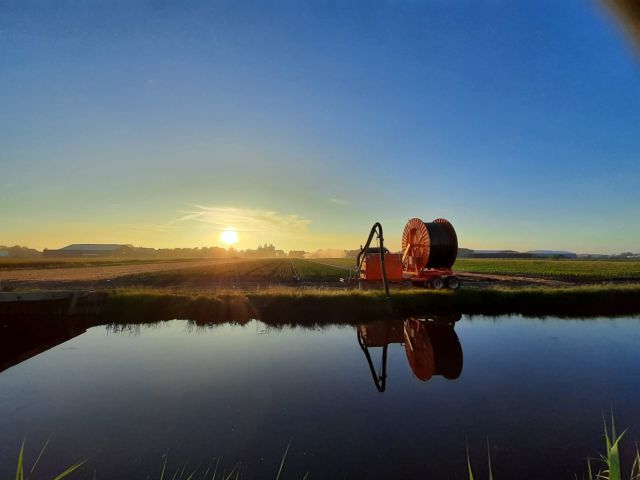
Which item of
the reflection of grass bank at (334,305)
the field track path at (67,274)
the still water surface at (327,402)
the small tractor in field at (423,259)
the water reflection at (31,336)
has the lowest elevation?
the still water surface at (327,402)

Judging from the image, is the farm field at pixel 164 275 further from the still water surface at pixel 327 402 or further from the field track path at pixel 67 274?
the still water surface at pixel 327 402

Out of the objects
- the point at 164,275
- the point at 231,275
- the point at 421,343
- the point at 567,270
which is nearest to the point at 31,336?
the point at 421,343

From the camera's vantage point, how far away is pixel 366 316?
16.1 meters

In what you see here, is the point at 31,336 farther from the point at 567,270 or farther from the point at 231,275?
the point at 567,270

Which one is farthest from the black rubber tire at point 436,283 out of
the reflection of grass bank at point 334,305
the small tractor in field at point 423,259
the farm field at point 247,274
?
the farm field at point 247,274

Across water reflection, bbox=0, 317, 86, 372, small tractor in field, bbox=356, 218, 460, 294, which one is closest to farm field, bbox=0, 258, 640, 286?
small tractor in field, bbox=356, 218, 460, 294

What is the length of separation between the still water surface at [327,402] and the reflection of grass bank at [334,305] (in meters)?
3.17

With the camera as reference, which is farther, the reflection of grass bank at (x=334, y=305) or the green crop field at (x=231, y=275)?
the green crop field at (x=231, y=275)

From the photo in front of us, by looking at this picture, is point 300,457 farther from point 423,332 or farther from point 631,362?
point 631,362

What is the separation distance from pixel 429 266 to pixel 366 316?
20.8ft

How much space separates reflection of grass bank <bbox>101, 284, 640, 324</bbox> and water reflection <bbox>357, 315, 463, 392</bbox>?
1.21 m

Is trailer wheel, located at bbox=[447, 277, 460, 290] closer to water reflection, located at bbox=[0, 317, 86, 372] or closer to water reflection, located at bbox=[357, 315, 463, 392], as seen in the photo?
water reflection, located at bbox=[357, 315, 463, 392]

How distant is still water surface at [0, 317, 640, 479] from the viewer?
5.98m

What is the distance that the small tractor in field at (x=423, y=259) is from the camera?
65.4 feet
